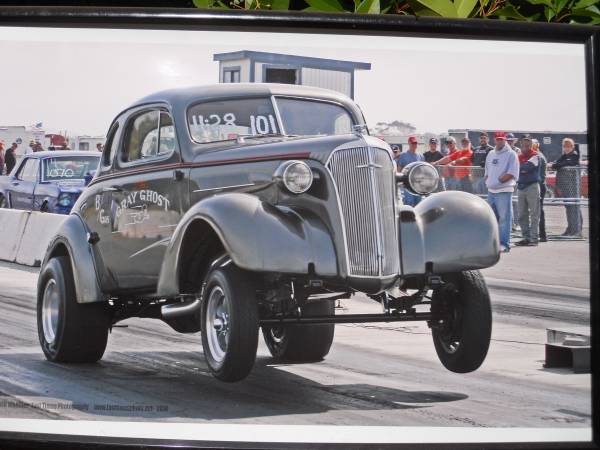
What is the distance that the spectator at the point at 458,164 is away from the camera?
2.12 metres

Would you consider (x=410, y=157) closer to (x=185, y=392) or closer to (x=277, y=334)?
(x=277, y=334)

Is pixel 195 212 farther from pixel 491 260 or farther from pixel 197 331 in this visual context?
pixel 491 260

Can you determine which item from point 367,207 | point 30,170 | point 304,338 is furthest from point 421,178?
point 30,170

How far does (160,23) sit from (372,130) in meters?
0.66

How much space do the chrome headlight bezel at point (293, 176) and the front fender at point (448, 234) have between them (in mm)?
275

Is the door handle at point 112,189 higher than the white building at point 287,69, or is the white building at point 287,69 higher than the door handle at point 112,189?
the white building at point 287,69

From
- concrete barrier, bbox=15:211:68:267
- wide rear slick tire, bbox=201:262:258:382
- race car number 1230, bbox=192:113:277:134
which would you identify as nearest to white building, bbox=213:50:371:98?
race car number 1230, bbox=192:113:277:134

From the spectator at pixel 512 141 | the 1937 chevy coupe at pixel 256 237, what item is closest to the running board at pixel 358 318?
the 1937 chevy coupe at pixel 256 237

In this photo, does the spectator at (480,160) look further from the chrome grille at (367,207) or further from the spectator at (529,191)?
the chrome grille at (367,207)

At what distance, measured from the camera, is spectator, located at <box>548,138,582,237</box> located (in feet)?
6.94

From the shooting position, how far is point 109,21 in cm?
209

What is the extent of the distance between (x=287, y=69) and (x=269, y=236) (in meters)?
0.50

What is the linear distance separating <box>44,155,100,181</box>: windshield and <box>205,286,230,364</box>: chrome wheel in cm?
53

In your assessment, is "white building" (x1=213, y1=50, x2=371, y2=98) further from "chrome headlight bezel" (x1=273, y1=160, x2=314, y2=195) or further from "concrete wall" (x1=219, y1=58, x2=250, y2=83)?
"chrome headlight bezel" (x1=273, y1=160, x2=314, y2=195)
